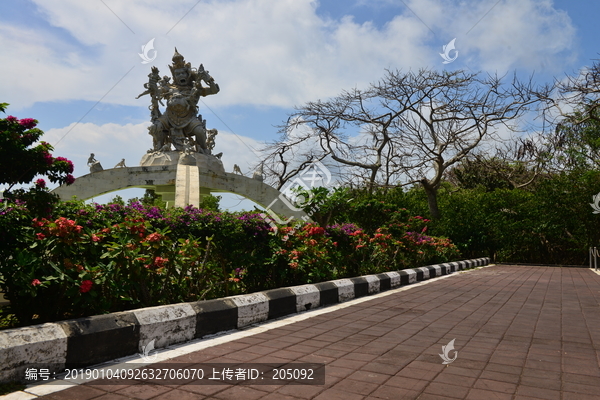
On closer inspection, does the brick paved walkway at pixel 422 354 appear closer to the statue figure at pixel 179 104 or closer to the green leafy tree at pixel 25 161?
the green leafy tree at pixel 25 161

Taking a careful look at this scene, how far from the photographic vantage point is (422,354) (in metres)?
3.75

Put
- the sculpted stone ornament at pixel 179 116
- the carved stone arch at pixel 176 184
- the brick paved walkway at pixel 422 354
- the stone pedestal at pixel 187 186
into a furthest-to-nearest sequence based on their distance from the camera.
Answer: the sculpted stone ornament at pixel 179 116
the carved stone arch at pixel 176 184
the stone pedestal at pixel 187 186
the brick paved walkway at pixel 422 354

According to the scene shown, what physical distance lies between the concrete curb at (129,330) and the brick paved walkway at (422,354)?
1.11 ft

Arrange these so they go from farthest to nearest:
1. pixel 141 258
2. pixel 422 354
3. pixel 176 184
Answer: pixel 176 184, pixel 141 258, pixel 422 354

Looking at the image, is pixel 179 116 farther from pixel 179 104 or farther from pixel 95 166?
pixel 95 166

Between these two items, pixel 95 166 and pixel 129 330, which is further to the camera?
pixel 95 166

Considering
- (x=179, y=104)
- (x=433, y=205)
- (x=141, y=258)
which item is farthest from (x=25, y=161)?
(x=433, y=205)

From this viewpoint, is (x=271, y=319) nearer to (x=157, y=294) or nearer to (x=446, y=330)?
(x=157, y=294)

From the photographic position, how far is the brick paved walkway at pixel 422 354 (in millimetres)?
2834

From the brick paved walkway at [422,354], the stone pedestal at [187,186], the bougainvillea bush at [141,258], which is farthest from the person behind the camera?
the stone pedestal at [187,186]

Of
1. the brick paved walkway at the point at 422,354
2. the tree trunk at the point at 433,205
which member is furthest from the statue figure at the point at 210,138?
the brick paved walkway at the point at 422,354

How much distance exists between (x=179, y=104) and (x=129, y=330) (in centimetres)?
1661

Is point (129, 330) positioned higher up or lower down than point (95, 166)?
lower down

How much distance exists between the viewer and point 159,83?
19.5 m
